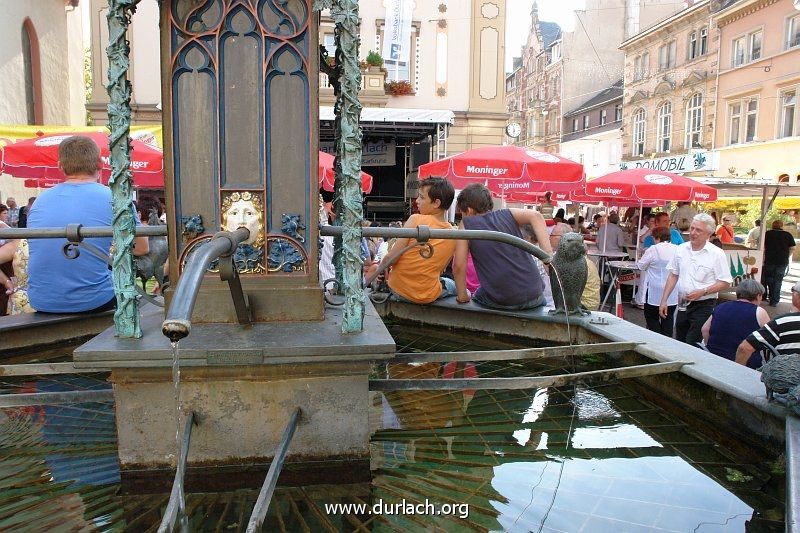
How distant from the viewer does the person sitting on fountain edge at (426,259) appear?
4984 mm

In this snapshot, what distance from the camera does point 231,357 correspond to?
246 cm

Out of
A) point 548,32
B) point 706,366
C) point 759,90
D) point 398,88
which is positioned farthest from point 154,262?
point 548,32

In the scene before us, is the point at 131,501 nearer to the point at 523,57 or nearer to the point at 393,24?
the point at 393,24

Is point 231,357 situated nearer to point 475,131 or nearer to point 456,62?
point 475,131

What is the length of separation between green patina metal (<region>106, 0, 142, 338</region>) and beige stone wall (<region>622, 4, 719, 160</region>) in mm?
34873

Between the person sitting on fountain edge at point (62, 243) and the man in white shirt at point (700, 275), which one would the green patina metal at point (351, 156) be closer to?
the person sitting on fountain edge at point (62, 243)

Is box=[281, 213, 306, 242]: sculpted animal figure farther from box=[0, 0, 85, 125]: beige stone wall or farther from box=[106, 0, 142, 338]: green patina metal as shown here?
box=[0, 0, 85, 125]: beige stone wall

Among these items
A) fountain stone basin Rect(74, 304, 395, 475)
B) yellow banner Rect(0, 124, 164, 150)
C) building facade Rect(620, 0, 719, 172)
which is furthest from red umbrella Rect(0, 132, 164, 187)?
building facade Rect(620, 0, 719, 172)

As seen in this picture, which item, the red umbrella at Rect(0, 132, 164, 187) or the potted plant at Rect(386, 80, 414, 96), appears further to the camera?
the potted plant at Rect(386, 80, 414, 96)

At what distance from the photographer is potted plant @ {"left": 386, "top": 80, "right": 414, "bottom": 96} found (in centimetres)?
2294

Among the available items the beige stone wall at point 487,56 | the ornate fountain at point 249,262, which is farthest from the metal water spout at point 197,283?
the beige stone wall at point 487,56

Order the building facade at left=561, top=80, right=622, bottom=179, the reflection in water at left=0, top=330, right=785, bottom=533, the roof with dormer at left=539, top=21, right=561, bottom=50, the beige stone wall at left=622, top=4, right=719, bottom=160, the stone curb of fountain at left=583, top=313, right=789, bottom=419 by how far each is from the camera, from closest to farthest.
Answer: the reflection in water at left=0, top=330, right=785, bottom=533 → the stone curb of fountain at left=583, top=313, right=789, bottom=419 → the beige stone wall at left=622, top=4, right=719, bottom=160 → the building facade at left=561, top=80, right=622, bottom=179 → the roof with dormer at left=539, top=21, right=561, bottom=50

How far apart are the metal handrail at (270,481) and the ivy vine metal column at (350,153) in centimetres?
47

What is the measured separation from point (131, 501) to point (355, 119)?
1827mm
